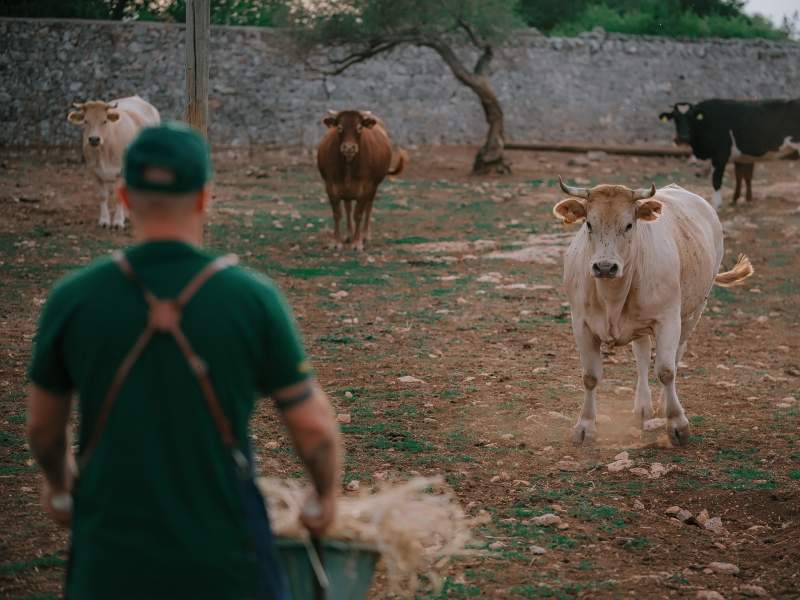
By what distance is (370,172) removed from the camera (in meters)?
14.5

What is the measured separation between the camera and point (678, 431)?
693 centimetres

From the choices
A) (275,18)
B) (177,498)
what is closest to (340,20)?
(275,18)

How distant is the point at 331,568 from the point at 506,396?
→ 16.7 ft

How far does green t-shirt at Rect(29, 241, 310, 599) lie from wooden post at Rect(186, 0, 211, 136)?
4969 millimetres

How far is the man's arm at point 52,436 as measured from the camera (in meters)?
2.70

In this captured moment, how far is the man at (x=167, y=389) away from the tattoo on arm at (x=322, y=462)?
0.10 metres

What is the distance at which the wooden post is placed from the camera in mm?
7398

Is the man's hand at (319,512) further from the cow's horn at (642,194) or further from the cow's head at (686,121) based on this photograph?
the cow's head at (686,121)

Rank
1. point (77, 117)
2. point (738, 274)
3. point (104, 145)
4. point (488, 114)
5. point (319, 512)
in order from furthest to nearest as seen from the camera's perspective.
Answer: point (488, 114) → point (77, 117) → point (104, 145) → point (738, 274) → point (319, 512)

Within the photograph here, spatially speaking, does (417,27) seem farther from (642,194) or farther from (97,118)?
(642,194)

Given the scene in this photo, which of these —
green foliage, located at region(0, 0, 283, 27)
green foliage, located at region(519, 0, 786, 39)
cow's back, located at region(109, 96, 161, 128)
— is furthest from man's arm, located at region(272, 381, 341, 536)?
green foliage, located at region(519, 0, 786, 39)

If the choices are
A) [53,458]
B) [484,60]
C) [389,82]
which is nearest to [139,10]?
[389,82]

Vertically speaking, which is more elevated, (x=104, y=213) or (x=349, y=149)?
(x=349, y=149)

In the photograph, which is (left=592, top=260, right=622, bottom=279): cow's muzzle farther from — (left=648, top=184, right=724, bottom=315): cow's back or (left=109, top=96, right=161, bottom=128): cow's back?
(left=109, top=96, right=161, bottom=128): cow's back
